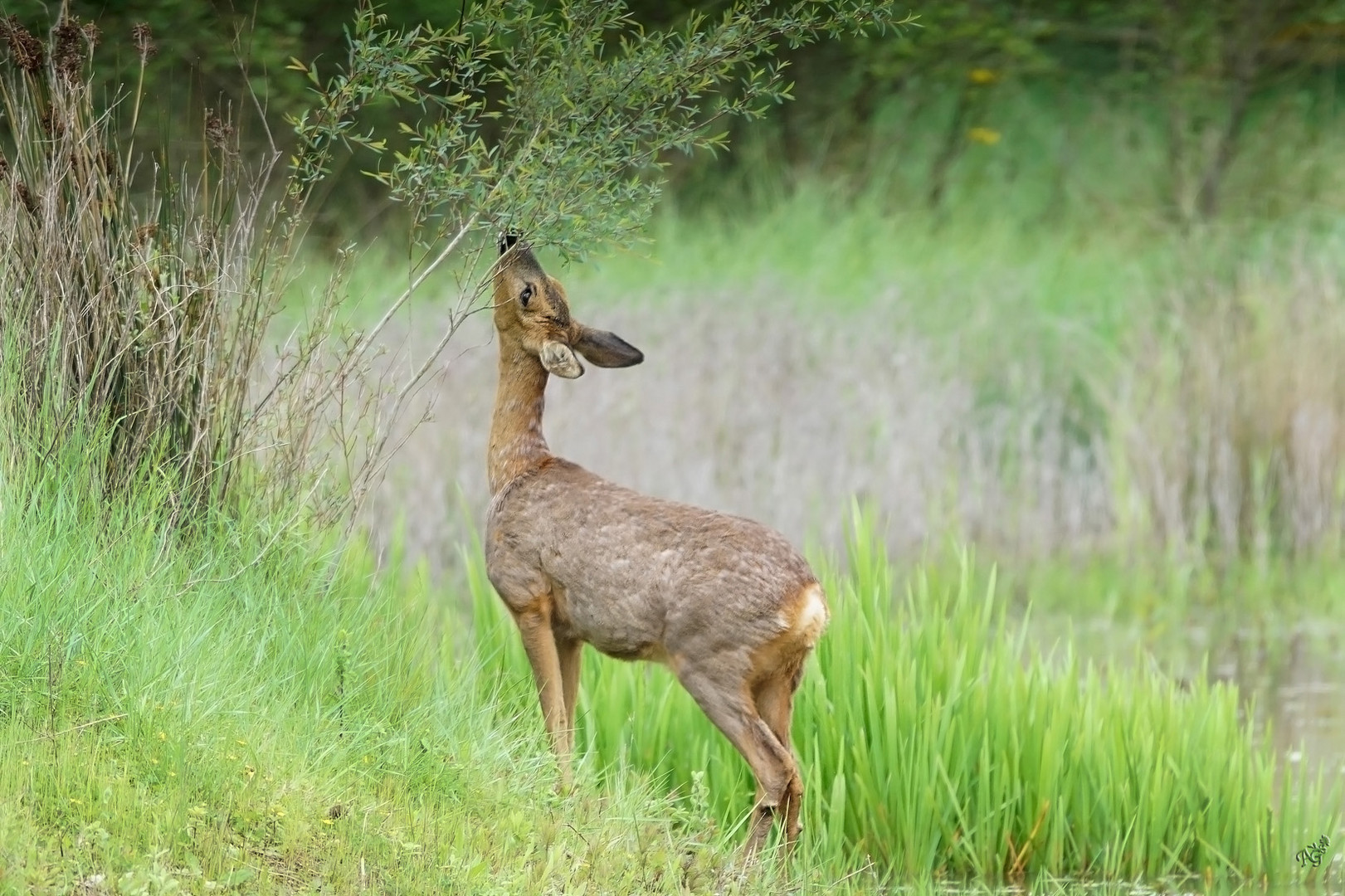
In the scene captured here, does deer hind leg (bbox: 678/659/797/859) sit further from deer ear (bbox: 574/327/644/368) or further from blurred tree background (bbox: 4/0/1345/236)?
blurred tree background (bbox: 4/0/1345/236)

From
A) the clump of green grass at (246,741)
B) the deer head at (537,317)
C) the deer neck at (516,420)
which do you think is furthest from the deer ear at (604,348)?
the clump of green grass at (246,741)

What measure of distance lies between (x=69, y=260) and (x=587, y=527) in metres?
1.86

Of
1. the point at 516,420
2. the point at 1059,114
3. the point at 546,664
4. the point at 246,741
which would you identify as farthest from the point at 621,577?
the point at 1059,114

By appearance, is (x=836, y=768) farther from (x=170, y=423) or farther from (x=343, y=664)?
(x=170, y=423)

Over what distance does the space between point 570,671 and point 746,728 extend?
79 cm

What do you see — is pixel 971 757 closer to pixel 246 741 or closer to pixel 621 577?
pixel 621 577

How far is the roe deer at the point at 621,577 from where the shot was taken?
16.7 feet

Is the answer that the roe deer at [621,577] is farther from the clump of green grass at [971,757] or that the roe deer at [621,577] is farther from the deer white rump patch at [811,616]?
the clump of green grass at [971,757]

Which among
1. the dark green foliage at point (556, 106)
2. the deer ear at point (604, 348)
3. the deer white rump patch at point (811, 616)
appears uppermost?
the dark green foliage at point (556, 106)

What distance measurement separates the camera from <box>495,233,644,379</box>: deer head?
18.7 ft

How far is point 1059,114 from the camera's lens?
18062mm

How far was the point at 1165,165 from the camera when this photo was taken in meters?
16.9

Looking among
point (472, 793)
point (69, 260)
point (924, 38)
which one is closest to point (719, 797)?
point (472, 793)

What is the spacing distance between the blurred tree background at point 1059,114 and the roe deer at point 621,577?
360 inches
